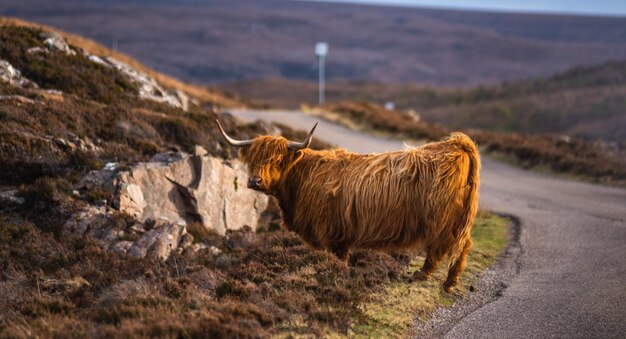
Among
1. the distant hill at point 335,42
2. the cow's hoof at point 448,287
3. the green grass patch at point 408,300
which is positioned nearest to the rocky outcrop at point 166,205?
the green grass patch at point 408,300

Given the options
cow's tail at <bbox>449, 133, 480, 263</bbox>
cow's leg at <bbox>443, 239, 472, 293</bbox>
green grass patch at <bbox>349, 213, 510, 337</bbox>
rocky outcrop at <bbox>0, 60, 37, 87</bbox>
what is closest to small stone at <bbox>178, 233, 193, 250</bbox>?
green grass patch at <bbox>349, 213, 510, 337</bbox>

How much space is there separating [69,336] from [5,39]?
1110 centimetres

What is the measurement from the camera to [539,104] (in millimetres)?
62812

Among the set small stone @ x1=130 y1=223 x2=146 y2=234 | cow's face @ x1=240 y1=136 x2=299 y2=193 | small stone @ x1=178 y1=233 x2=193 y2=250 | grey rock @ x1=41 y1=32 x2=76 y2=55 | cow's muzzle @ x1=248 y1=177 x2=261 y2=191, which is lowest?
small stone @ x1=178 y1=233 x2=193 y2=250

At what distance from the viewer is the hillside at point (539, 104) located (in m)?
57.8

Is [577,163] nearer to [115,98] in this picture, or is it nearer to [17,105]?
[115,98]

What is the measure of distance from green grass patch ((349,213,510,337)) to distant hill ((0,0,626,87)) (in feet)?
336

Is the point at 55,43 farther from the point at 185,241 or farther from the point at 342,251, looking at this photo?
the point at 342,251

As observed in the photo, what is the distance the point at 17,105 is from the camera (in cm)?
1284

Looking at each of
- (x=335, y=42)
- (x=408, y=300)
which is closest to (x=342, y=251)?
(x=408, y=300)

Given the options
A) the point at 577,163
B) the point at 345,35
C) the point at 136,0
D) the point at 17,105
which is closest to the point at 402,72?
the point at 345,35

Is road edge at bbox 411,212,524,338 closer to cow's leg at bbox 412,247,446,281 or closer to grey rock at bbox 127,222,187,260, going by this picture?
cow's leg at bbox 412,247,446,281

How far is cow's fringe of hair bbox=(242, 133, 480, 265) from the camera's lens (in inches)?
332

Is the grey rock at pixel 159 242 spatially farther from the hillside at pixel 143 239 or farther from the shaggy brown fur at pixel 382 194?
the shaggy brown fur at pixel 382 194
